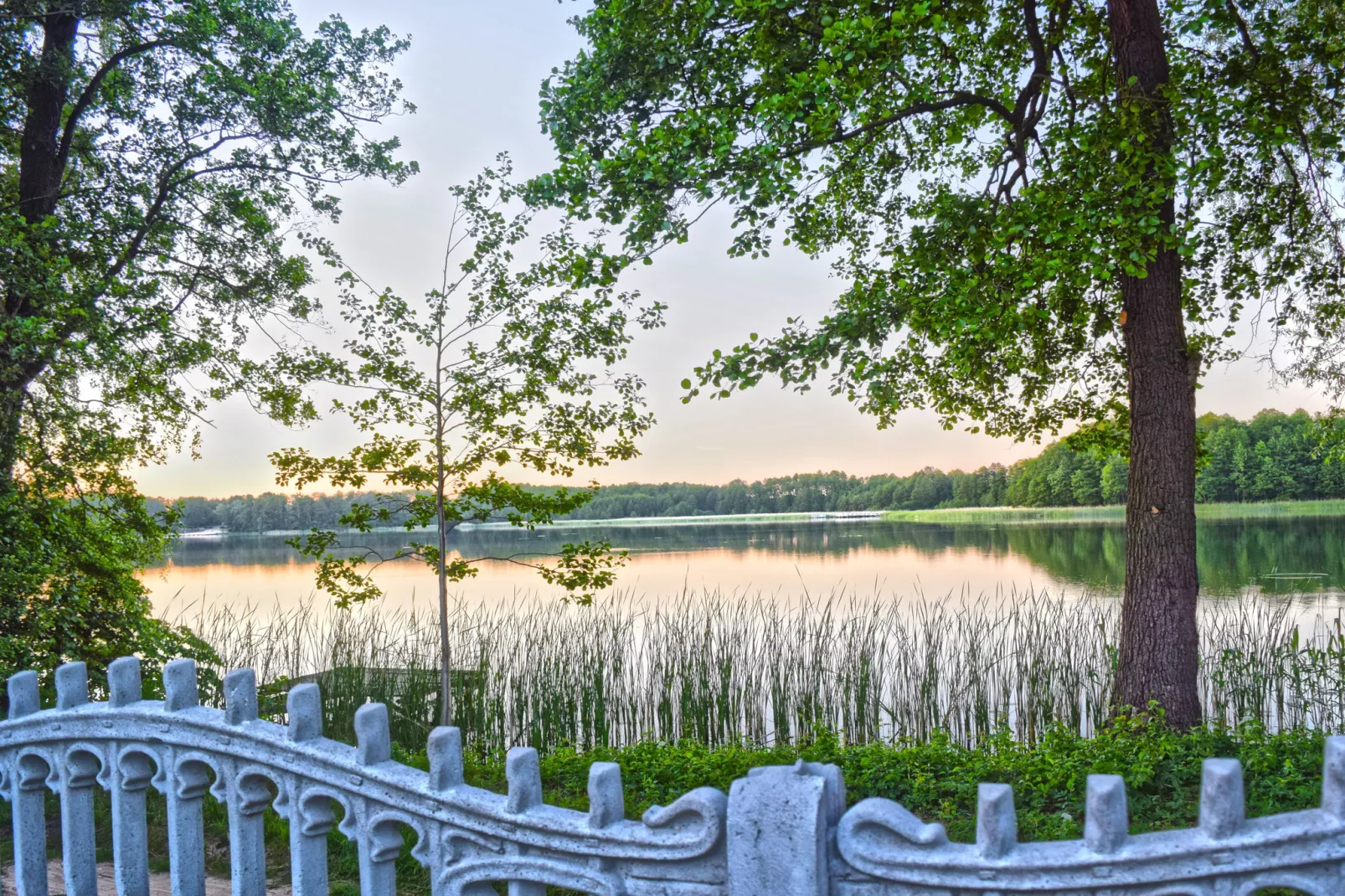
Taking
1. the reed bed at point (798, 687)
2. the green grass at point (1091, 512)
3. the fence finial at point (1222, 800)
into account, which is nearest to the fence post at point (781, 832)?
the fence finial at point (1222, 800)

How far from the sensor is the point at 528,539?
1296 inches

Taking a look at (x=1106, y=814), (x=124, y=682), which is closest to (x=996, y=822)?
(x=1106, y=814)

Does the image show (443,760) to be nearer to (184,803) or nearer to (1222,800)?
(184,803)

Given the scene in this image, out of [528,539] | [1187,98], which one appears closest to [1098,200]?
[1187,98]

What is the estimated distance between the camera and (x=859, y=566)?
21484mm

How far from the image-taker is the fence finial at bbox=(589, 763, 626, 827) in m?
1.53

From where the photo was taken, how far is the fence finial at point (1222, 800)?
4.03 ft

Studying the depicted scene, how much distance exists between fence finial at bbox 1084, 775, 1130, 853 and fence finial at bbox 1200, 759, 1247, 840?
113 millimetres

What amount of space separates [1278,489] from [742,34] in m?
35.0

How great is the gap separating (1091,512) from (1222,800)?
42191 millimetres

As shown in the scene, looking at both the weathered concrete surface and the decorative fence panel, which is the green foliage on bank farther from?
the decorative fence panel

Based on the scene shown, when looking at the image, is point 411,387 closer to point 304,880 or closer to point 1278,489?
point 304,880

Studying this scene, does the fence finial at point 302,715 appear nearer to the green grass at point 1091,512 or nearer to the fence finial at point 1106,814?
the fence finial at point 1106,814

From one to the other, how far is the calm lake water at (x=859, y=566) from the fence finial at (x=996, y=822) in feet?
25.4
